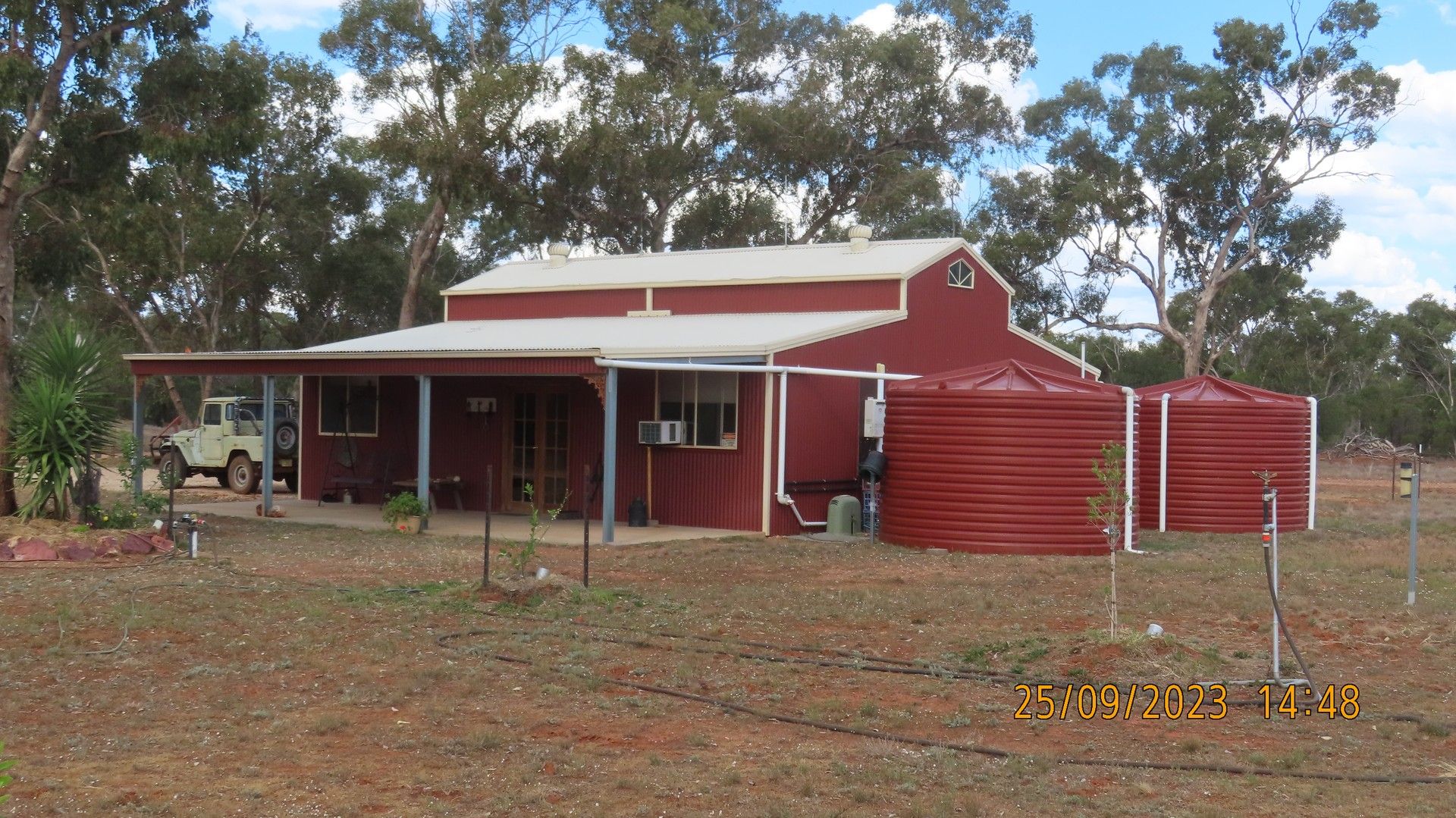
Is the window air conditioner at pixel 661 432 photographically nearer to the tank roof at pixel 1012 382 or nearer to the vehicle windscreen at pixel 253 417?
the tank roof at pixel 1012 382

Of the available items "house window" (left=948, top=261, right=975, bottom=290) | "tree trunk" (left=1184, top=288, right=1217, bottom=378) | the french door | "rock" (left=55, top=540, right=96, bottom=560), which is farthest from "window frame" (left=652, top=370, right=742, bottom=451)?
"tree trunk" (left=1184, top=288, right=1217, bottom=378)

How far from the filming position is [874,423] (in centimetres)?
1859

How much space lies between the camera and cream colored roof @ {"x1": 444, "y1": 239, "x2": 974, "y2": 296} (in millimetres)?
22250

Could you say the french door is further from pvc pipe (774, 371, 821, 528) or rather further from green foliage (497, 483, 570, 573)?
pvc pipe (774, 371, 821, 528)

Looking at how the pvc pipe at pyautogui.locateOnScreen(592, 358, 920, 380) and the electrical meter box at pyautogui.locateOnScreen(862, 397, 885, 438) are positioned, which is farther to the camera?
the electrical meter box at pyautogui.locateOnScreen(862, 397, 885, 438)

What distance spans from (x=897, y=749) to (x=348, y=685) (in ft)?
11.1

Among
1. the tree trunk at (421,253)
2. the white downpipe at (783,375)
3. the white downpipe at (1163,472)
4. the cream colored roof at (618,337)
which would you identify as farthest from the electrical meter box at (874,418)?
the tree trunk at (421,253)

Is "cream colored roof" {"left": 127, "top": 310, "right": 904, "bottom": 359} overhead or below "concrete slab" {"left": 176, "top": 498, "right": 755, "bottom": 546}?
overhead

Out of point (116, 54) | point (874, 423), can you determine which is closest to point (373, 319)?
point (116, 54)

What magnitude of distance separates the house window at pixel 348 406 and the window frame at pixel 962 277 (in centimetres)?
929

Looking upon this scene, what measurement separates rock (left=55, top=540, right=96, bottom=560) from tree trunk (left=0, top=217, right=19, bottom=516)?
1648 millimetres

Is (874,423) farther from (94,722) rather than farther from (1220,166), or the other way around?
(1220,166)

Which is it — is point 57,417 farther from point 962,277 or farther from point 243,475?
point 962,277

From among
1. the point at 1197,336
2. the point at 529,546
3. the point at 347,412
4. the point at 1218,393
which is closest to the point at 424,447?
the point at 347,412
